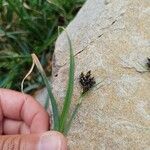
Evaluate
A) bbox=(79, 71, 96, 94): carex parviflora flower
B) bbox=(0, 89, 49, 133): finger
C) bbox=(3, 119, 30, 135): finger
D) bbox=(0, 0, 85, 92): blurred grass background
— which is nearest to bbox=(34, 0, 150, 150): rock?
bbox=(79, 71, 96, 94): carex parviflora flower

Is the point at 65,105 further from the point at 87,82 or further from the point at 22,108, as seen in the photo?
the point at 22,108

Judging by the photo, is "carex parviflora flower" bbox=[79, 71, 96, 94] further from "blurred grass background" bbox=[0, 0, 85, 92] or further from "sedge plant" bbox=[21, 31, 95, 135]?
"blurred grass background" bbox=[0, 0, 85, 92]

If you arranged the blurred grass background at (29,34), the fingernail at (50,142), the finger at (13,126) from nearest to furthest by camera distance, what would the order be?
the fingernail at (50,142), the finger at (13,126), the blurred grass background at (29,34)

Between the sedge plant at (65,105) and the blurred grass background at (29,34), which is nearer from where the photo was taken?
the sedge plant at (65,105)

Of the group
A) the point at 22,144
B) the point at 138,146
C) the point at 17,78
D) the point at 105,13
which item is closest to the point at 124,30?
the point at 105,13

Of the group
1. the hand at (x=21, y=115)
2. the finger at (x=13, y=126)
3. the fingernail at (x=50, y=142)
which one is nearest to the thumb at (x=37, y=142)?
the fingernail at (x=50, y=142)

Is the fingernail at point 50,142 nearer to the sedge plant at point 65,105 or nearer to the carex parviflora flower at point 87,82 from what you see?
the sedge plant at point 65,105

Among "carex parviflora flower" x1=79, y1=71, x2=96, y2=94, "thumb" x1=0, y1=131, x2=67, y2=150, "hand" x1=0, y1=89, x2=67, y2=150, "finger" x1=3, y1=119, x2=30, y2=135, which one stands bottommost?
"finger" x1=3, y1=119, x2=30, y2=135
